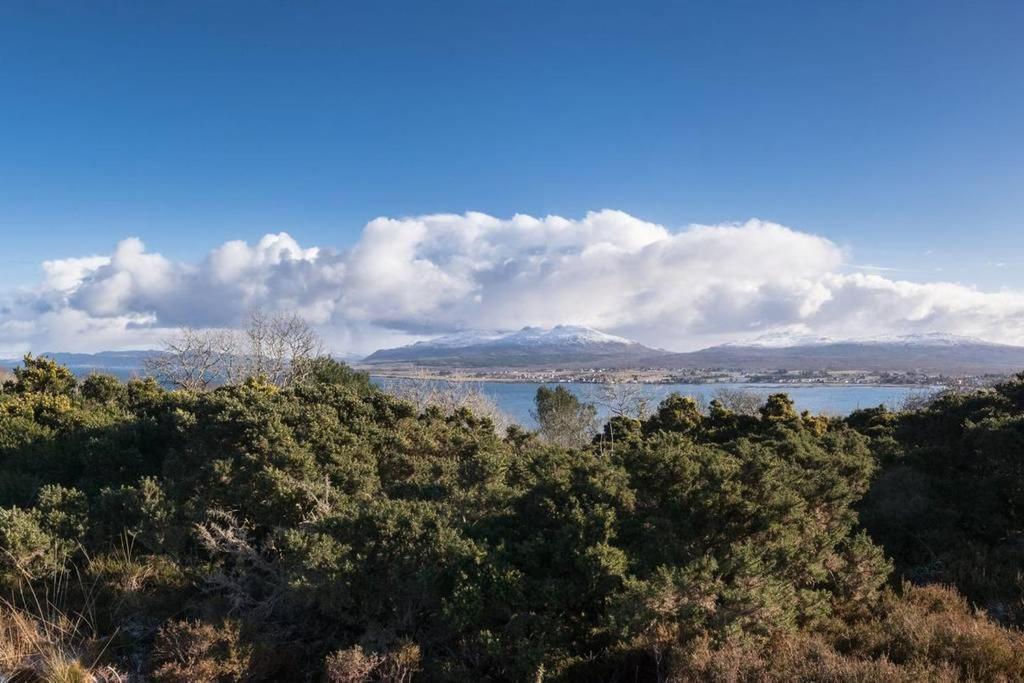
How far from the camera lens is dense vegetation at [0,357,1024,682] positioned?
409 cm

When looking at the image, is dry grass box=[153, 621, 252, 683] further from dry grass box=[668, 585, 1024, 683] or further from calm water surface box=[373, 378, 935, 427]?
calm water surface box=[373, 378, 935, 427]

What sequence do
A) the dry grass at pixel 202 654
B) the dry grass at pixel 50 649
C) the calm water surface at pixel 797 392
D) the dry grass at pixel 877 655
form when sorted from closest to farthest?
1. the dry grass at pixel 877 655
2. the dry grass at pixel 202 654
3. the dry grass at pixel 50 649
4. the calm water surface at pixel 797 392

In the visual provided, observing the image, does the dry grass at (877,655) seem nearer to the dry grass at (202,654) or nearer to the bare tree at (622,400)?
the dry grass at (202,654)

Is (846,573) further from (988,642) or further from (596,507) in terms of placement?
(596,507)

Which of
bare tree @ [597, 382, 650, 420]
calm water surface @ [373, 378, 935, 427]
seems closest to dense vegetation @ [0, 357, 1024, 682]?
bare tree @ [597, 382, 650, 420]

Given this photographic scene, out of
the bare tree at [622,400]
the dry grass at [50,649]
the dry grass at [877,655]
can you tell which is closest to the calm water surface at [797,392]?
the bare tree at [622,400]

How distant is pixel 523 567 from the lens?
4570 millimetres

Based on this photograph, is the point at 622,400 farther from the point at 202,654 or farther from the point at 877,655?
the point at 202,654

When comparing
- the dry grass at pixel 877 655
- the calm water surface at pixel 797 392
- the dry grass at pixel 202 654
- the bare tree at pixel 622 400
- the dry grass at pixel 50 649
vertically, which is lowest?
the calm water surface at pixel 797 392

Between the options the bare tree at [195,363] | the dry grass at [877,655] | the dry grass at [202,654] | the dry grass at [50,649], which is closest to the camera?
the dry grass at [877,655]

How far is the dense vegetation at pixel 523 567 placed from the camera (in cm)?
409

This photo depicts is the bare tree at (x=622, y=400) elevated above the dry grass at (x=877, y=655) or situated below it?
below

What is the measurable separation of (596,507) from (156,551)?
457 cm

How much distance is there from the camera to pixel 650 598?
3.88m
